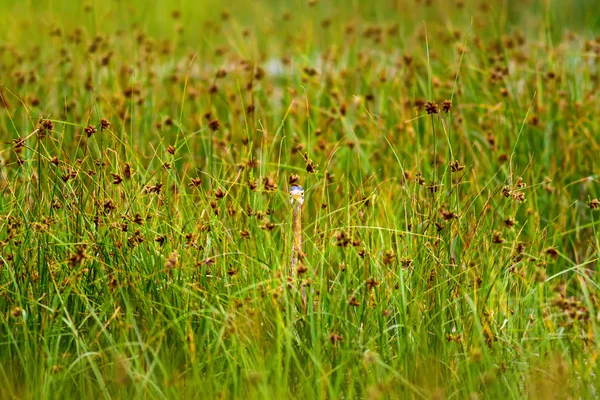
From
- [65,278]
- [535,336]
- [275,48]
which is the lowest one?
[535,336]

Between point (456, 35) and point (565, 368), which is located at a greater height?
point (456, 35)

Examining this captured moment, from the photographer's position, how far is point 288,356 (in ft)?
8.43

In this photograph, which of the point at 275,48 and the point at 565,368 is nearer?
the point at 565,368

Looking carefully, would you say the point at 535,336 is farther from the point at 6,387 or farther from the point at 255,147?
the point at 255,147

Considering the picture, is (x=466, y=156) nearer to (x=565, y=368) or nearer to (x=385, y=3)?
(x=565, y=368)

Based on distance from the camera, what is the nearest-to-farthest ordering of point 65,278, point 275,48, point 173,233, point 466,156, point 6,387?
point 6,387 < point 65,278 < point 173,233 < point 466,156 < point 275,48

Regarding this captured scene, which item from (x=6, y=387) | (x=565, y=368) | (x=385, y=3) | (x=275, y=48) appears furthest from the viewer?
(x=385, y=3)

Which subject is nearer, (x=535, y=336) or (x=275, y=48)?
(x=535, y=336)

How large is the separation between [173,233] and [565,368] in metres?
1.32

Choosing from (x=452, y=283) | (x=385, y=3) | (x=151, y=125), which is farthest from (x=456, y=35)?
(x=385, y=3)

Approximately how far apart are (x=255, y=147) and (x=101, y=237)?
1.90m

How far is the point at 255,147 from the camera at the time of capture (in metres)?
4.87

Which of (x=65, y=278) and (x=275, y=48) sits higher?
(x=275, y=48)

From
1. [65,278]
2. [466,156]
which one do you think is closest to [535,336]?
[65,278]
